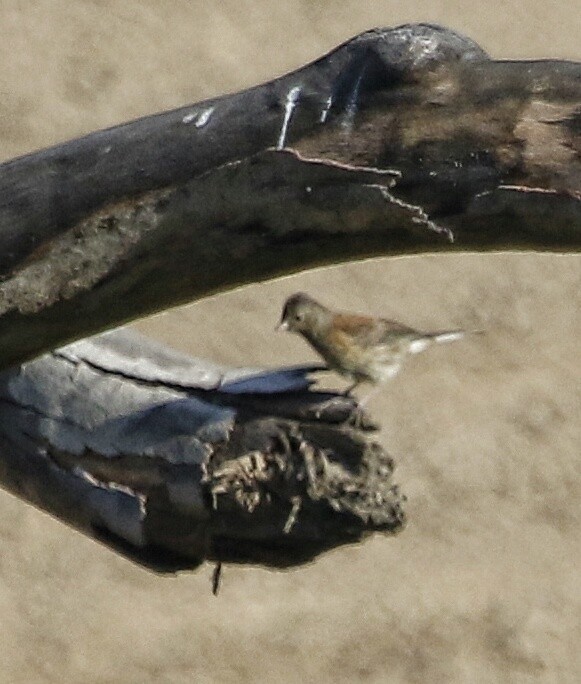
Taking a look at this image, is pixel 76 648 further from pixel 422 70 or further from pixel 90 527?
pixel 422 70

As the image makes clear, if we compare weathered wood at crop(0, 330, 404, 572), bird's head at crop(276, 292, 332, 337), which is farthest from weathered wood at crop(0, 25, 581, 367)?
bird's head at crop(276, 292, 332, 337)

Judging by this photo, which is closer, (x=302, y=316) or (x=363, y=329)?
(x=363, y=329)

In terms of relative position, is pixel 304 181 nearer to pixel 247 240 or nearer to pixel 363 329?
pixel 247 240

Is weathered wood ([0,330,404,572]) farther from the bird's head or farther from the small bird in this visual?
the bird's head

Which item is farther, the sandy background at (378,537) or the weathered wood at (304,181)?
the sandy background at (378,537)

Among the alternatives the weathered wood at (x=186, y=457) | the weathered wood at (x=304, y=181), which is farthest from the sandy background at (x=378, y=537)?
the weathered wood at (x=304, y=181)

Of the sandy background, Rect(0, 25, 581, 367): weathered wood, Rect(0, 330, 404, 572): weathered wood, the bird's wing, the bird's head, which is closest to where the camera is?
Rect(0, 25, 581, 367): weathered wood

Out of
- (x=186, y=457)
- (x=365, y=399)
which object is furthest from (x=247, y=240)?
(x=365, y=399)

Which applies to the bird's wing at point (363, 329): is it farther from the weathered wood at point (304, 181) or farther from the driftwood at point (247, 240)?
the weathered wood at point (304, 181)
